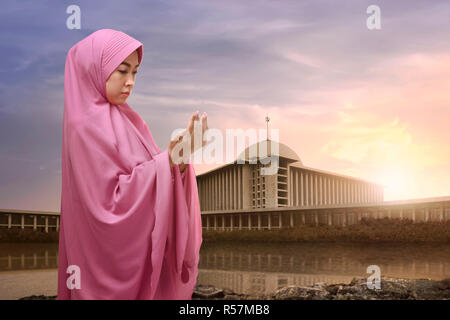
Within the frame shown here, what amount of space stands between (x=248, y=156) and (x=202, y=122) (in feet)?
31.4

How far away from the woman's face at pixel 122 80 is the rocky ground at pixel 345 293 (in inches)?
107

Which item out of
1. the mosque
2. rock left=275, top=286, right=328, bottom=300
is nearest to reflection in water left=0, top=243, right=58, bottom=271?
rock left=275, top=286, right=328, bottom=300

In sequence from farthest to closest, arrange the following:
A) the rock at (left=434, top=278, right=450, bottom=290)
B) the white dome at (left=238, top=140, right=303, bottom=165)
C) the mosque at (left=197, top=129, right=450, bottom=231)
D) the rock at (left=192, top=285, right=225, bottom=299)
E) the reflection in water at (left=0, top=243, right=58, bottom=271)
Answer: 1. the white dome at (left=238, top=140, right=303, bottom=165)
2. the mosque at (left=197, top=129, right=450, bottom=231)
3. the reflection in water at (left=0, top=243, right=58, bottom=271)
4. the rock at (left=434, top=278, right=450, bottom=290)
5. the rock at (left=192, top=285, right=225, bottom=299)

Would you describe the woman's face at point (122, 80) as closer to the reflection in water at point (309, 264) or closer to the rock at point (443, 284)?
the reflection in water at point (309, 264)

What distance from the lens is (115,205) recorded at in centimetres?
193

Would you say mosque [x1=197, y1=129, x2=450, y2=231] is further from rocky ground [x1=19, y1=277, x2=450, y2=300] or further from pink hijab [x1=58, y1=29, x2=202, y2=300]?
pink hijab [x1=58, y1=29, x2=202, y2=300]

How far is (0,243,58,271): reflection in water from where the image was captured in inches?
256

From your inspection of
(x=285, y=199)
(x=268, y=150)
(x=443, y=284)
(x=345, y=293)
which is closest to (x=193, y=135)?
(x=345, y=293)

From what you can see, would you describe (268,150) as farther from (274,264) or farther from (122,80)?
(122,80)

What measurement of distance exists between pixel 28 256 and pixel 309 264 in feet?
17.3

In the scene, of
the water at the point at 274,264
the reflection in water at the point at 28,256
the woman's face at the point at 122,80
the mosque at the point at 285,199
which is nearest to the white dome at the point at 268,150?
the mosque at the point at 285,199

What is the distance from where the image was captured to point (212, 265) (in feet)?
21.8

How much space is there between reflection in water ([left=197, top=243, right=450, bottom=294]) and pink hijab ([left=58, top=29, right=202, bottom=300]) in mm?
2858

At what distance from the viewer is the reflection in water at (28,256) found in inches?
256
